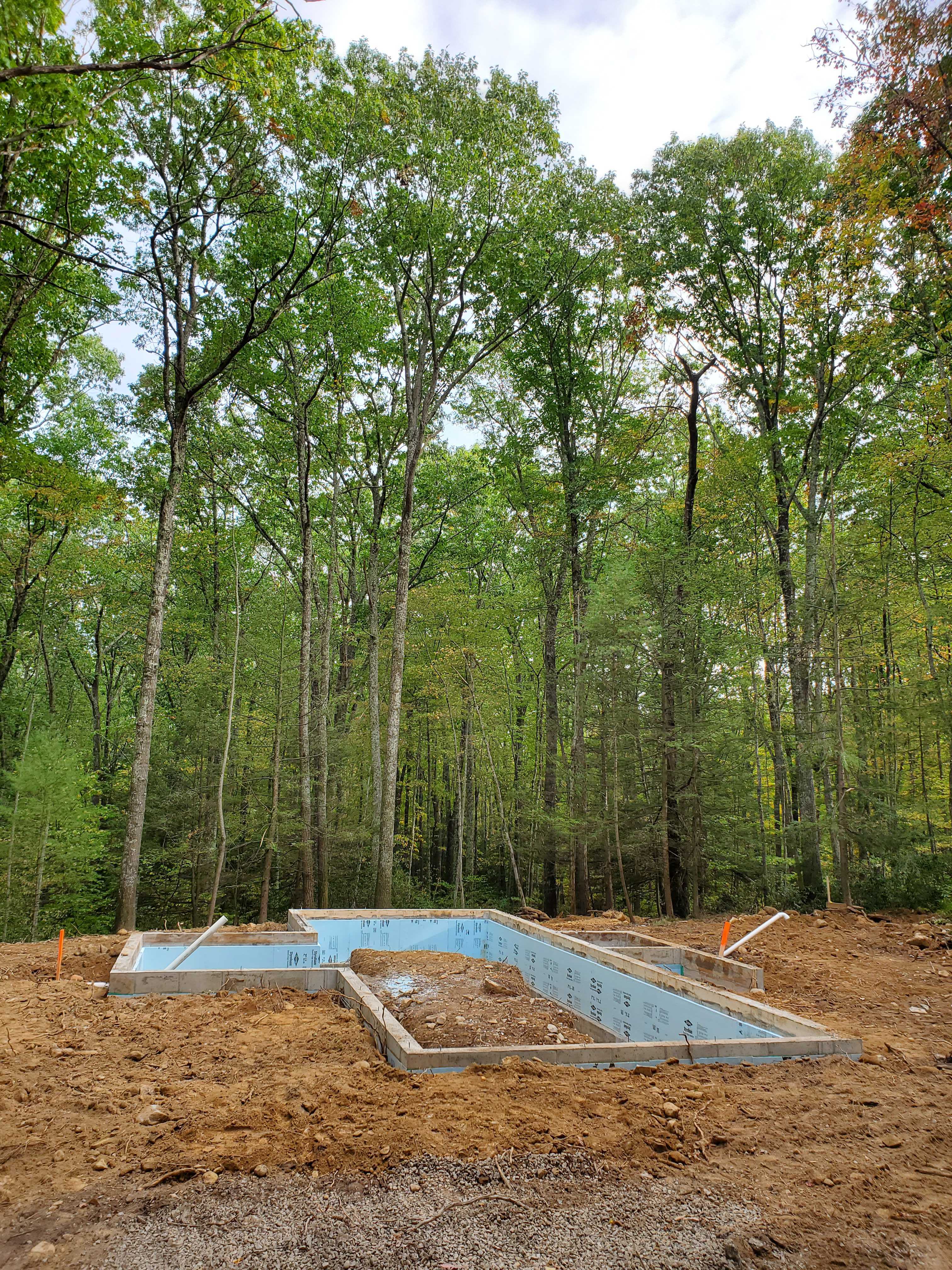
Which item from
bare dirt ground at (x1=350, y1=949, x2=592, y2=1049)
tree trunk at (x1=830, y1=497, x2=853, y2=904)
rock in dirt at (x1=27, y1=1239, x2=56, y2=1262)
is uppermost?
tree trunk at (x1=830, y1=497, x2=853, y2=904)

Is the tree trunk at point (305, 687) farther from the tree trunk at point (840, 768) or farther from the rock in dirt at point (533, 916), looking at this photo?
the tree trunk at point (840, 768)

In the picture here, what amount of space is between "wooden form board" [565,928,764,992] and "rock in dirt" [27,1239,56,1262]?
5.54 metres

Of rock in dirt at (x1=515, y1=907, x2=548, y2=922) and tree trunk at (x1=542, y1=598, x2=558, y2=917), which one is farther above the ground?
tree trunk at (x1=542, y1=598, x2=558, y2=917)

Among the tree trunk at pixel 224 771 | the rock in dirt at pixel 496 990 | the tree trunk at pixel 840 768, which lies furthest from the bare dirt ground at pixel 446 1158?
the tree trunk at pixel 224 771

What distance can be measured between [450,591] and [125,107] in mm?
9912

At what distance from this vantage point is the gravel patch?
2.13 metres

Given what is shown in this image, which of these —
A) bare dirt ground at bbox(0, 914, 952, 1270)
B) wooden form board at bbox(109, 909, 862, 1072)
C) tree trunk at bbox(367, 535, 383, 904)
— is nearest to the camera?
bare dirt ground at bbox(0, 914, 952, 1270)

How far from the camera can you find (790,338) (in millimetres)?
13164

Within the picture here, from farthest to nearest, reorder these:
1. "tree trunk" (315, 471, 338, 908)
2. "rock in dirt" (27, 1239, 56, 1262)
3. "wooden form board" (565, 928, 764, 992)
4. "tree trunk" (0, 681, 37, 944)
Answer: "tree trunk" (315, 471, 338, 908) < "tree trunk" (0, 681, 37, 944) < "wooden form board" (565, 928, 764, 992) < "rock in dirt" (27, 1239, 56, 1262)

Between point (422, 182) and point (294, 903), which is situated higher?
point (422, 182)

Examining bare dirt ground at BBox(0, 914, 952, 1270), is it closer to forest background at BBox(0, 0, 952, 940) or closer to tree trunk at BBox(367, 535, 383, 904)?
forest background at BBox(0, 0, 952, 940)

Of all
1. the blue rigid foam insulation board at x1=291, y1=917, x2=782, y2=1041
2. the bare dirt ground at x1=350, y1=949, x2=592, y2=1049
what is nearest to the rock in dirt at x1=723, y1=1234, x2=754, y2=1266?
the blue rigid foam insulation board at x1=291, y1=917, x2=782, y2=1041

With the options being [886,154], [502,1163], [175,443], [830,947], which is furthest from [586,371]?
[502,1163]

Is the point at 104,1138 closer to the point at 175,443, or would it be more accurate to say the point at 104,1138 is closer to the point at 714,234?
the point at 175,443
